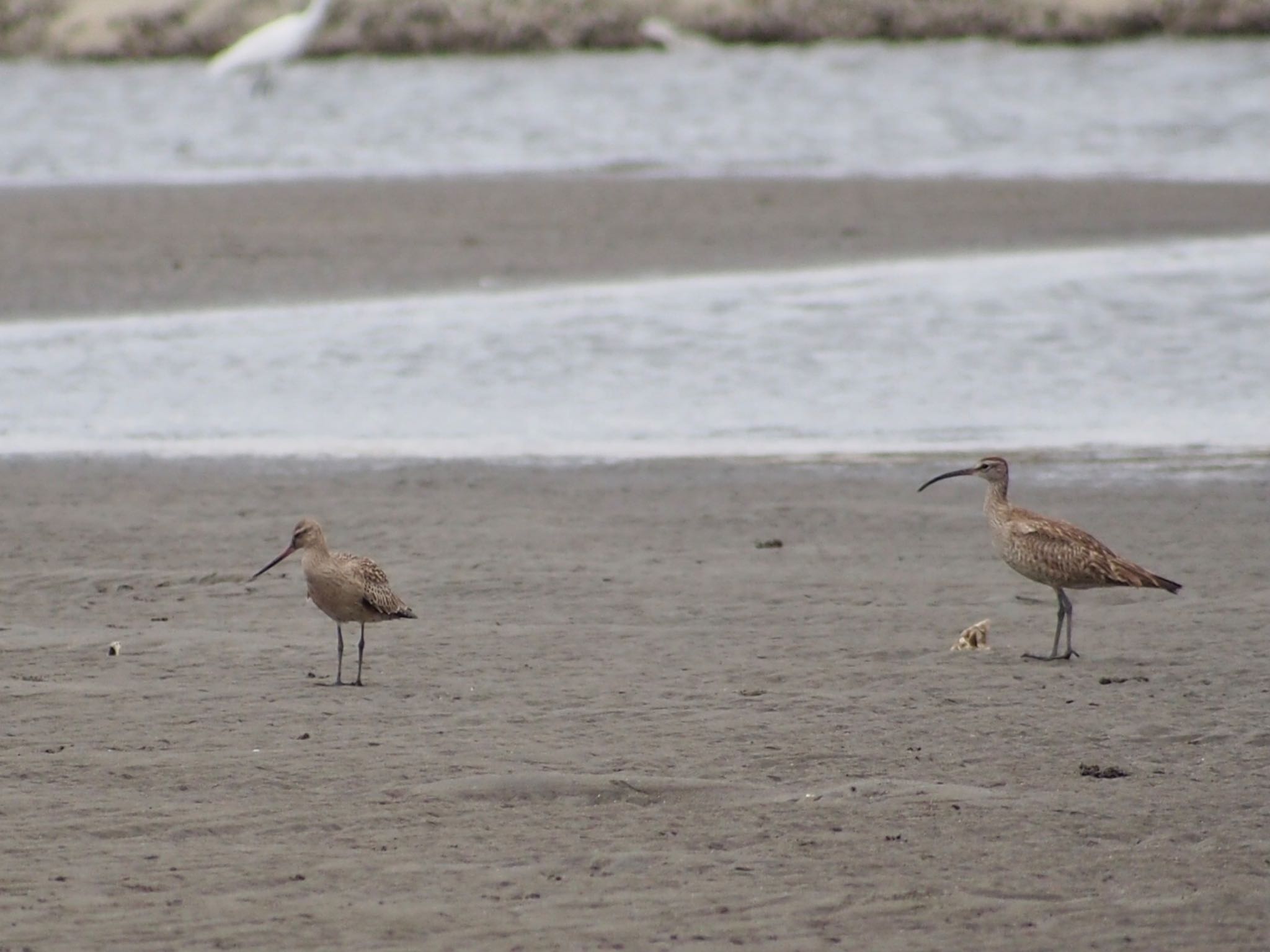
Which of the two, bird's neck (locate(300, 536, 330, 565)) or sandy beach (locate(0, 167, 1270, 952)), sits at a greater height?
bird's neck (locate(300, 536, 330, 565))

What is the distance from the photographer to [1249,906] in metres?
5.48

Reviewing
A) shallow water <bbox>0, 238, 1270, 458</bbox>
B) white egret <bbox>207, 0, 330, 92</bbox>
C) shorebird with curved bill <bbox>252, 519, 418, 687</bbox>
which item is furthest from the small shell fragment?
white egret <bbox>207, 0, 330, 92</bbox>

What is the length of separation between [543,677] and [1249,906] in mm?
2740

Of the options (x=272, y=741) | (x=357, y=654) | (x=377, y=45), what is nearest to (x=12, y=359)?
(x=357, y=654)

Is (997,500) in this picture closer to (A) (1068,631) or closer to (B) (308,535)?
(A) (1068,631)

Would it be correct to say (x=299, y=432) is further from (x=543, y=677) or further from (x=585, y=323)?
(x=543, y=677)

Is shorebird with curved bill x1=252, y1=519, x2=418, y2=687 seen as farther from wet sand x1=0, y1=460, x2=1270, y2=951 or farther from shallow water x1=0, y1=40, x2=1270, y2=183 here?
shallow water x1=0, y1=40, x2=1270, y2=183

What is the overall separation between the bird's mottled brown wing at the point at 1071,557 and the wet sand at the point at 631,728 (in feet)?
0.88

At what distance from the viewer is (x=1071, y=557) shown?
7.86 metres

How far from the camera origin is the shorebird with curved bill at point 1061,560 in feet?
25.7

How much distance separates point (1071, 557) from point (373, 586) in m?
2.38

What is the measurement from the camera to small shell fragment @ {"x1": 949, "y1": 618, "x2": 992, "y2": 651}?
25.9ft

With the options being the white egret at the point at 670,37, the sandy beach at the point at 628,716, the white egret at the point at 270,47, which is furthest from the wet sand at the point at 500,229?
the white egret at the point at 670,37

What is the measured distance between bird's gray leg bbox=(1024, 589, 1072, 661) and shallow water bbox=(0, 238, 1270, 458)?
3.68m
